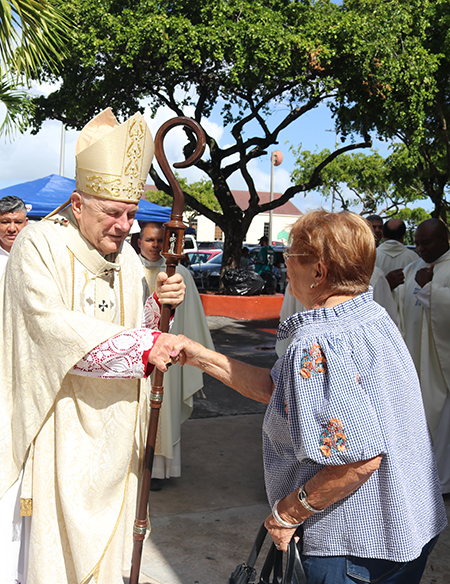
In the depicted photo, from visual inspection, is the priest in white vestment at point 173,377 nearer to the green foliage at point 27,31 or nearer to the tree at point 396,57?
the green foliage at point 27,31

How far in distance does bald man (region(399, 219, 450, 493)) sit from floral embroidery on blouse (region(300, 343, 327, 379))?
3313 millimetres

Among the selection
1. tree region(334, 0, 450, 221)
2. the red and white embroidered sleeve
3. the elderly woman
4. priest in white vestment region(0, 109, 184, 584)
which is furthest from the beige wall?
the elderly woman

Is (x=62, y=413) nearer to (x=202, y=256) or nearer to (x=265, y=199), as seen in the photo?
(x=202, y=256)

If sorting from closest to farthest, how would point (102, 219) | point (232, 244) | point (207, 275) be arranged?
point (102, 219), point (232, 244), point (207, 275)

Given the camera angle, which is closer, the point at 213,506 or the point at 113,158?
the point at 113,158

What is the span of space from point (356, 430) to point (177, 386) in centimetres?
319

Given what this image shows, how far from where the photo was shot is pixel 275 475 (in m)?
1.94

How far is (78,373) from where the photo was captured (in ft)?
7.51

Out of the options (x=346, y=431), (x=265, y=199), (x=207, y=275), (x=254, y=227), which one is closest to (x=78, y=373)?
(x=346, y=431)

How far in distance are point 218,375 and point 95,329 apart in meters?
0.49

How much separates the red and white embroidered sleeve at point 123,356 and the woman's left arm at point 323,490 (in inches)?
28.4

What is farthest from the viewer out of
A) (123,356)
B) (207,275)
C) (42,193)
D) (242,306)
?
(207,275)

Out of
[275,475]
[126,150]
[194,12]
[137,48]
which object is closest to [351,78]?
[194,12]

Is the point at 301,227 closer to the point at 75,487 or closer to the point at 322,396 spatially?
the point at 322,396
